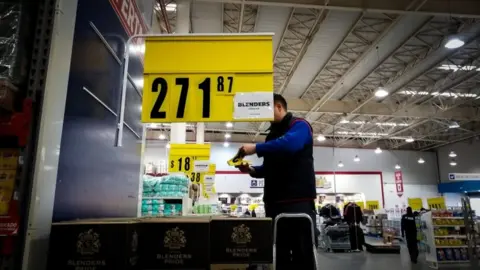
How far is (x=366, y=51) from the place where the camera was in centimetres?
1045

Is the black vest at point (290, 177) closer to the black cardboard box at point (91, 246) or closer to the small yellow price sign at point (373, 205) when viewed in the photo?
the black cardboard box at point (91, 246)

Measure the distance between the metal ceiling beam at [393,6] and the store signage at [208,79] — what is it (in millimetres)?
5539

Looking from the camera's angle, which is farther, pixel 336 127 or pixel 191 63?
pixel 336 127

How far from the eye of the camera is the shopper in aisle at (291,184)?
2.18m

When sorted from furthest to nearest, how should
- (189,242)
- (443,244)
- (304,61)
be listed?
(304,61) → (443,244) → (189,242)

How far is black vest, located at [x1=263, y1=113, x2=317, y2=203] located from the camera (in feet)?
7.55

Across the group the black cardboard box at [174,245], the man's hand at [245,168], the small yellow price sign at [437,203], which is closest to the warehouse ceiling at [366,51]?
the small yellow price sign at [437,203]

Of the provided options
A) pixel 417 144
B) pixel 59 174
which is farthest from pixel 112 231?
pixel 417 144

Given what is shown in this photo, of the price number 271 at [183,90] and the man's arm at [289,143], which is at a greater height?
the price number 271 at [183,90]

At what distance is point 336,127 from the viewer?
→ 66.3ft

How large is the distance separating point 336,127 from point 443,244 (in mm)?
11360

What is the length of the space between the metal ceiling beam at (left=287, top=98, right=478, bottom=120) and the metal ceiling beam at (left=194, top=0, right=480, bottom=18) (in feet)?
23.8

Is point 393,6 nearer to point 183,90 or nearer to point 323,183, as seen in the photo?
point 183,90

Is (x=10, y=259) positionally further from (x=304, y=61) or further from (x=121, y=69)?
(x=304, y=61)
